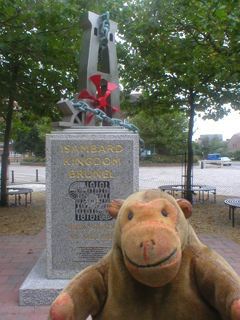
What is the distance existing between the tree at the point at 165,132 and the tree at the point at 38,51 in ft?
85.0

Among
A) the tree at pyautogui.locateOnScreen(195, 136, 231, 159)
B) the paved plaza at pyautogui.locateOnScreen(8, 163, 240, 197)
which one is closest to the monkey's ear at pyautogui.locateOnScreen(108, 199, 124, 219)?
the paved plaza at pyautogui.locateOnScreen(8, 163, 240, 197)

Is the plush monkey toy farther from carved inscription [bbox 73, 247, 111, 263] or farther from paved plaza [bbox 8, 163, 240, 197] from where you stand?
paved plaza [bbox 8, 163, 240, 197]

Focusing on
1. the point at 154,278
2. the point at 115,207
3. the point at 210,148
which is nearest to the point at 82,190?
the point at 115,207

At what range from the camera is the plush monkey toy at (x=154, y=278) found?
1461mm

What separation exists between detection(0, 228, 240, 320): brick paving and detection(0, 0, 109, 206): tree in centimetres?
383

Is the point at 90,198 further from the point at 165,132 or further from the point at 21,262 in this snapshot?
the point at 165,132

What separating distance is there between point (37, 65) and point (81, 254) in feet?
22.1

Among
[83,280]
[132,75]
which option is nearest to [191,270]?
[83,280]

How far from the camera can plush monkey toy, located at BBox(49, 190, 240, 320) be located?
1461mm

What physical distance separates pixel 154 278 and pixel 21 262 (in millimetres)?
4356

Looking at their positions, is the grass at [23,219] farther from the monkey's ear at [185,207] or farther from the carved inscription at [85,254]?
the monkey's ear at [185,207]

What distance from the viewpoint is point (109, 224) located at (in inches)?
152

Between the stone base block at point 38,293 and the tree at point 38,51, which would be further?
the tree at point 38,51

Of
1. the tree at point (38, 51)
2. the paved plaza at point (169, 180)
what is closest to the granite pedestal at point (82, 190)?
the tree at point (38, 51)
